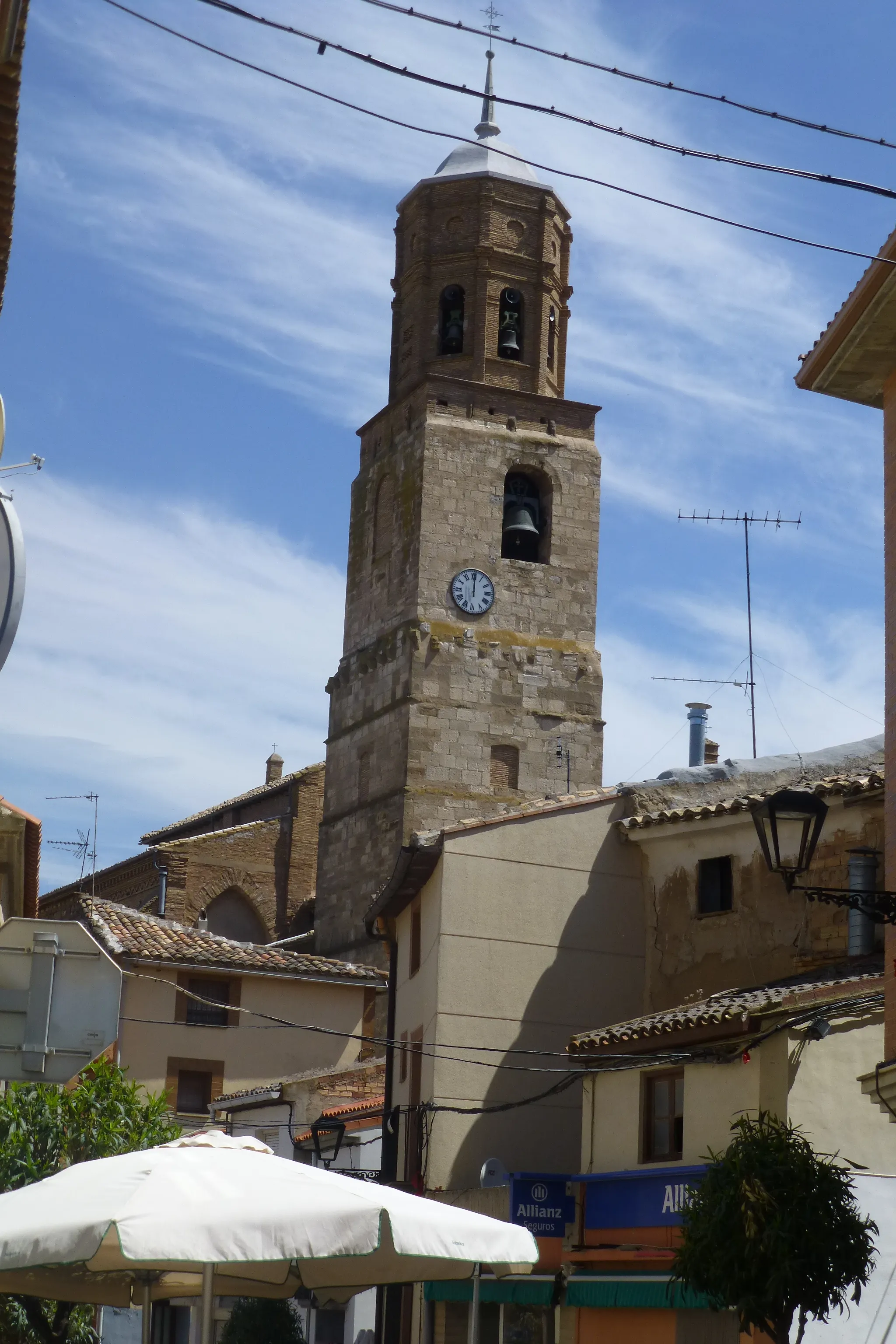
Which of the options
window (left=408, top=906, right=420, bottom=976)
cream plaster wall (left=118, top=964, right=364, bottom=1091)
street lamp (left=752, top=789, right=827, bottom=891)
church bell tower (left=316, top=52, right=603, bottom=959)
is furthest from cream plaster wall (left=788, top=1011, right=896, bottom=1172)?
church bell tower (left=316, top=52, right=603, bottom=959)

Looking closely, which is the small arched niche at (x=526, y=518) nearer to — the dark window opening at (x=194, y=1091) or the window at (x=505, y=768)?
the window at (x=505, y=768)

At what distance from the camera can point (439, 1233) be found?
8430 mm

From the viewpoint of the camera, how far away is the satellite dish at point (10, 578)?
7070 mm

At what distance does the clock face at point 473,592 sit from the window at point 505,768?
9.05ft

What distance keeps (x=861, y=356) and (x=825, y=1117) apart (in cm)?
702

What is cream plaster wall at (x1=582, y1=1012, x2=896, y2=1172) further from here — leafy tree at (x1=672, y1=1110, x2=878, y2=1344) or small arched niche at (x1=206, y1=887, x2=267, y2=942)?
small arched niche at (x1=206, y1=887, x2=267, y2=942)

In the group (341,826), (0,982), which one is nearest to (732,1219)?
(0,982)

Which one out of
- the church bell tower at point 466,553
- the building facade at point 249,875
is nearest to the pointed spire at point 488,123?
the church bell tower at point 466,553

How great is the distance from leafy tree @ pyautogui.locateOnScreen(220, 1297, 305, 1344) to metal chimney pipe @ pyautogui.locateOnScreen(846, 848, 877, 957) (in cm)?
698

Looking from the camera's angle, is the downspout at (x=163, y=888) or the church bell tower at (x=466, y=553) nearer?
the church bell tower at (x=466, y=553)

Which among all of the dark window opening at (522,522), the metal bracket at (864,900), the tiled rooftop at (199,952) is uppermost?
the dark window opening at (522,522)

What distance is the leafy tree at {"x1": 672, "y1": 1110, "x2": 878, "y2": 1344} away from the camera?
10523 mm

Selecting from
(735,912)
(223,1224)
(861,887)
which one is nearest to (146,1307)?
(223,1224)

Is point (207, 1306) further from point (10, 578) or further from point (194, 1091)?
point (194, 1091)
